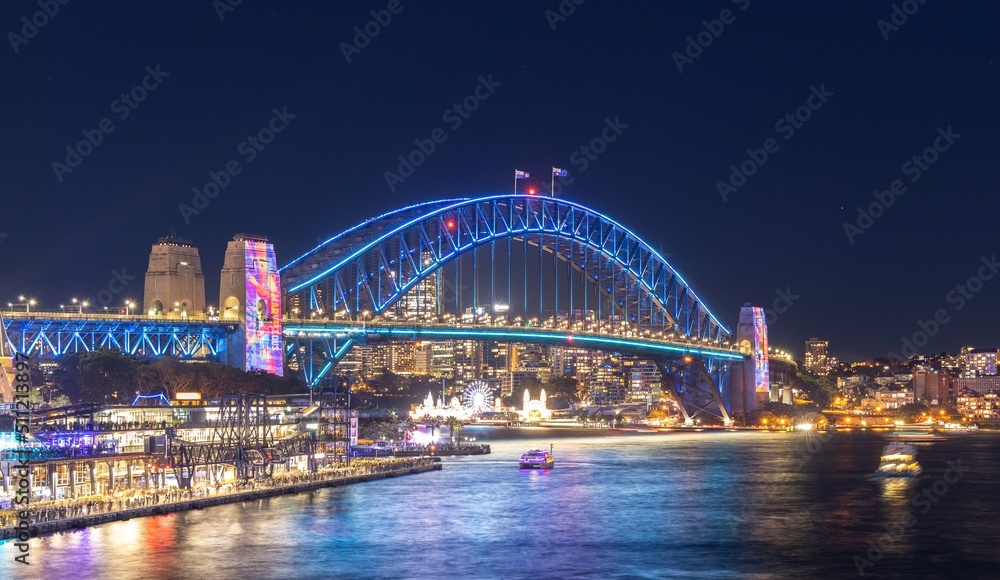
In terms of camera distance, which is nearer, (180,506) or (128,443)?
(180,506)

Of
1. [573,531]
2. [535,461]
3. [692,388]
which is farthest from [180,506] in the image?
[692,388]

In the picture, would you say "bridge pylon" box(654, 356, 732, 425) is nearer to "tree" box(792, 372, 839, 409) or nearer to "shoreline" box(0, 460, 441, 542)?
"tree" box(792, 372, 839, 409)

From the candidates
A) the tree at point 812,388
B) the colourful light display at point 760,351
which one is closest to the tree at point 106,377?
the colourful light display at point 760,351

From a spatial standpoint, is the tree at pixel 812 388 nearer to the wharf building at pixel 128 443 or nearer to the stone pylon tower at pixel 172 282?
the stone pylon tower at pixel 172 282

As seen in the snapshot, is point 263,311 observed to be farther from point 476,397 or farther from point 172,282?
point 476,397

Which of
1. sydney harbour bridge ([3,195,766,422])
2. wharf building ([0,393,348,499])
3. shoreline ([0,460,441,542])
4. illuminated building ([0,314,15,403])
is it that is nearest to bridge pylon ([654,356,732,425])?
sydney harbour bridge ([3,195,766,422])
